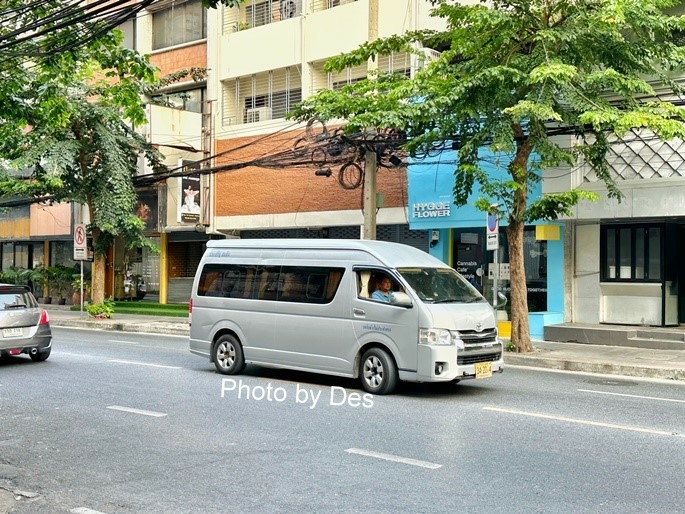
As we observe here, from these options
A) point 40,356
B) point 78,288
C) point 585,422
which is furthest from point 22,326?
point 78,288

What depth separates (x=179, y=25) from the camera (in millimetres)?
29250

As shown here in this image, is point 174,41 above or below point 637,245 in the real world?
above

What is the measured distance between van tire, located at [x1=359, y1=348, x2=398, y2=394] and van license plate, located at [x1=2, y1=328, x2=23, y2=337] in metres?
6.88

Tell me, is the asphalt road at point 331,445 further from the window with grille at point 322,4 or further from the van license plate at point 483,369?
the window with grille at point 322,4

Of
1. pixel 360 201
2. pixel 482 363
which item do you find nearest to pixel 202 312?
pixel 482 363

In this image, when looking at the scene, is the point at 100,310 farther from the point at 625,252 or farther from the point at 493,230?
the point at 625,252

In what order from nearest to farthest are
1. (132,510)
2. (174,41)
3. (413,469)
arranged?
(132,510) → (413,469) → (174,41)

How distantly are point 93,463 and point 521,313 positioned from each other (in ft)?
34.9

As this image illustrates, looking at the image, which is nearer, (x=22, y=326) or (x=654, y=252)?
(x=22, y=326)

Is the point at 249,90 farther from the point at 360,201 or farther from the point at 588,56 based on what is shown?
the point at 588,56

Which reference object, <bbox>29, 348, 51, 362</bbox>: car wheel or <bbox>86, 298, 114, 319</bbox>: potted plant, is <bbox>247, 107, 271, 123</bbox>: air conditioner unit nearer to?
<bbox>86, 298, 114, 319</bbox>: potted plant

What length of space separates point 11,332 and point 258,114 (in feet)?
46.3

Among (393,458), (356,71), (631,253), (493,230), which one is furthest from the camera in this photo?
(356,71)

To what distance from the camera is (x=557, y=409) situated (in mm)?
10094
